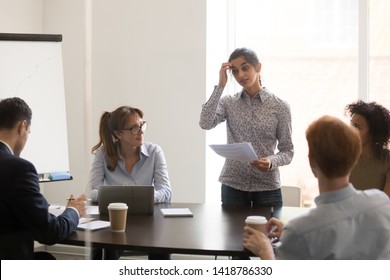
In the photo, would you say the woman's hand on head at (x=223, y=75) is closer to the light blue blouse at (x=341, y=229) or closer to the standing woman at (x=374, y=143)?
the standing woman at (x=374, y=143)

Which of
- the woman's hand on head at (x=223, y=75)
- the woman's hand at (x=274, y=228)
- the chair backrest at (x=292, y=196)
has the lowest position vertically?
the chair backrest at (x=292, y=196)

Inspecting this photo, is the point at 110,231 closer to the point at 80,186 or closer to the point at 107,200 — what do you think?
the point at 107,200

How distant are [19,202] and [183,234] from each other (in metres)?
0.59

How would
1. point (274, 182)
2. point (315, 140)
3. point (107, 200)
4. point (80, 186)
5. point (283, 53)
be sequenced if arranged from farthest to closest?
point (283, 53) → point (80, 186) → point (274, 182) → point (107, 200) → point (315, 140)

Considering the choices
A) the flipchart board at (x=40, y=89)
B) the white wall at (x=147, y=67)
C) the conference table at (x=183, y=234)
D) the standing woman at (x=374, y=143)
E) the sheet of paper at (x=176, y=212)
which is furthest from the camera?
the white wall at (x=147, y=67)

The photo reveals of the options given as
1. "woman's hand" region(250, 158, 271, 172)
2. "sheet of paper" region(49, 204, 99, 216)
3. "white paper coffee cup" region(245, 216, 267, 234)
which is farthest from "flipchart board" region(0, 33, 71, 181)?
"white paper coffee cup" region(245, 216, 267, 234)

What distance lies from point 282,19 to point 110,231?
2.54m

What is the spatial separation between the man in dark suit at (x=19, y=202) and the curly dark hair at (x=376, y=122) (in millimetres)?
1275

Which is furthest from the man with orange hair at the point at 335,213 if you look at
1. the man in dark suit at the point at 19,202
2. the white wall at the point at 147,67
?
the white wall at the point at 147,67

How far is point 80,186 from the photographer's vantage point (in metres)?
3.65

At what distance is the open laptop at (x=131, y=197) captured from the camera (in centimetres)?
224

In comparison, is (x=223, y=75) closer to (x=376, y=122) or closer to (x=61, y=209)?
(x=376, y=122)
